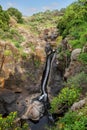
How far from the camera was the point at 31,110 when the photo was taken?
3064 centimetres

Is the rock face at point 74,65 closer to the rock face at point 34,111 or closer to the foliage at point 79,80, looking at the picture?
the foliage at point 79,80

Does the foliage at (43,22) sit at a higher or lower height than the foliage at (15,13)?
lower

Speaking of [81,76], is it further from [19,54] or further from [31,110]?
[19,54]

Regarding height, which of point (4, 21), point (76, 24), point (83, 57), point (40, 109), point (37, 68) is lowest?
point (40, 109)

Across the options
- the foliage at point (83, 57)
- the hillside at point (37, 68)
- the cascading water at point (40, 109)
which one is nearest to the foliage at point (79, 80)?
the hillside at point (37, 68)

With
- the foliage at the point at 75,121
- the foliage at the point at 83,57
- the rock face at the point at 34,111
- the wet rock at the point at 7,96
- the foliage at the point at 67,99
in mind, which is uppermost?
the foliage at the point at 83,57

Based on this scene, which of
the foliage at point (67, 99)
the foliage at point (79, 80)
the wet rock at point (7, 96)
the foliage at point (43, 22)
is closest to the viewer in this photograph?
the foliage at point (67, 99)

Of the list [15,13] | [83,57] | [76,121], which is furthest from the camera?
[15,13]

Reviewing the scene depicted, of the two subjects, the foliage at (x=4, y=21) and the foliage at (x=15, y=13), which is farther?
the foliage at (x=15, y=13)

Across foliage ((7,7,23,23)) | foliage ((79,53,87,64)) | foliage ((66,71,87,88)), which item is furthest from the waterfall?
foliage ((7,7,23,23))

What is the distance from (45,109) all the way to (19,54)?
27.8 ft

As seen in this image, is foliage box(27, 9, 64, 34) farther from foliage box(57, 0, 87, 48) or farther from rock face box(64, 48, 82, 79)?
rock face box(64, 48, 82, 79)

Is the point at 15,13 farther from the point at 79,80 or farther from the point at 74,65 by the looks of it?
the point at 79,80

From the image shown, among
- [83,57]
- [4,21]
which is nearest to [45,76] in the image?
[83,57]
